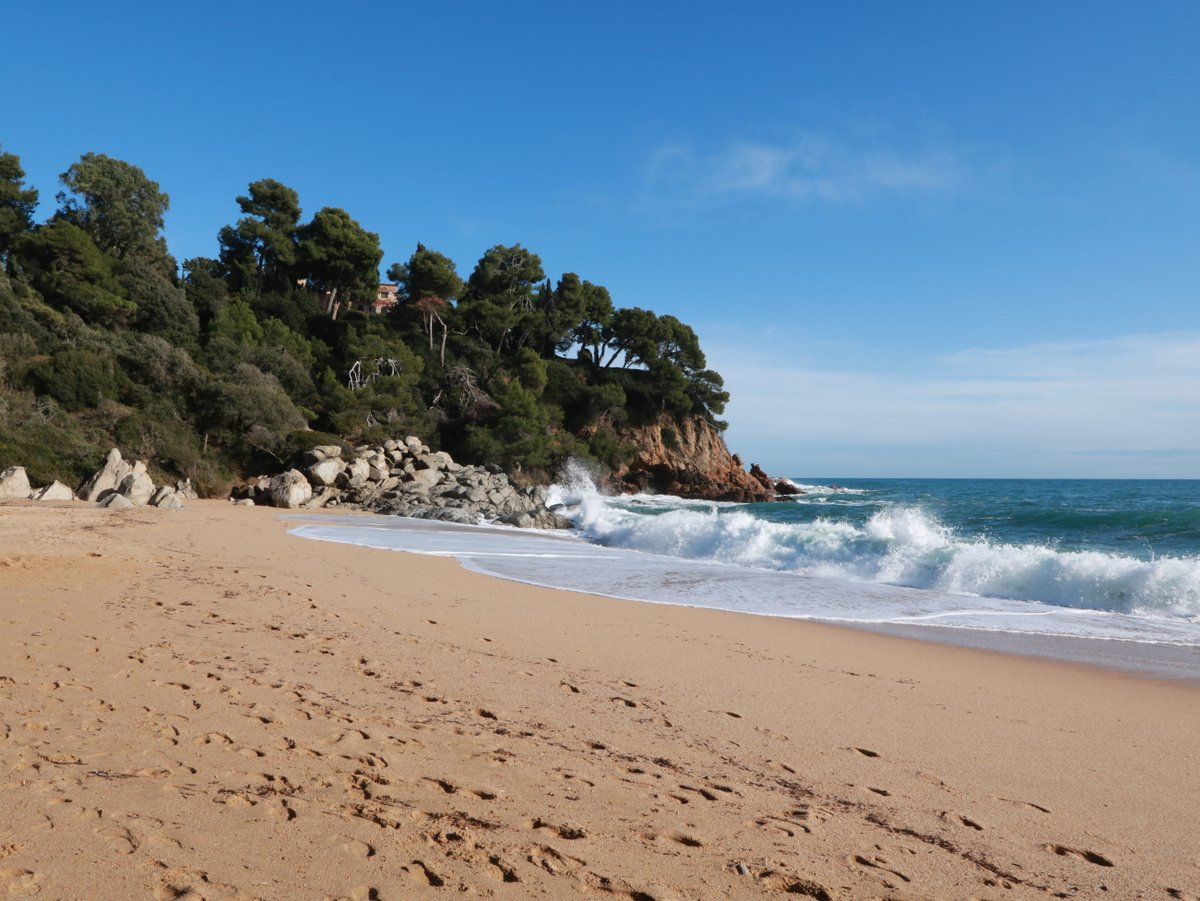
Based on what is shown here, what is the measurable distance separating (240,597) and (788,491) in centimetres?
4556

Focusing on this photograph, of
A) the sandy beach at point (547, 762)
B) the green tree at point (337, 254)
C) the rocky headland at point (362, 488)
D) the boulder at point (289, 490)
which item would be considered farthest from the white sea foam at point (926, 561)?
the green tree at point (337, 254)

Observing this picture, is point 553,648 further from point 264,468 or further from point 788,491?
point 788,491

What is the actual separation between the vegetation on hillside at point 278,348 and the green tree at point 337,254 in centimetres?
13

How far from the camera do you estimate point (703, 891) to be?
2.33m

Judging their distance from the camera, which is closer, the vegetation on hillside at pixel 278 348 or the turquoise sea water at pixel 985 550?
the turquoise sea water at pixel 985 550

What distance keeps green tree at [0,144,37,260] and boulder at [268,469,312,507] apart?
19.8 meters

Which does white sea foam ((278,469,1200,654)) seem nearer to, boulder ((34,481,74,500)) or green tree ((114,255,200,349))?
boulder ((34,481,74,500))

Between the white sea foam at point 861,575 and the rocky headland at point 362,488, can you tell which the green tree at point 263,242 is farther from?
the white sea foam at point 861,575

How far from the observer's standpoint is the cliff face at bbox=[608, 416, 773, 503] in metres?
42.5

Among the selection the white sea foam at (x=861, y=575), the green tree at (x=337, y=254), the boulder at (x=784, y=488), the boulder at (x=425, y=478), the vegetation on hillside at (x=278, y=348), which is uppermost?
the green tree at (x=337, y=254)

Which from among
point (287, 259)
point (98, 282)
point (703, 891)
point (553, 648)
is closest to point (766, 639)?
point (553, 648)

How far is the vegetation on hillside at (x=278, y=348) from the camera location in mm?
23734

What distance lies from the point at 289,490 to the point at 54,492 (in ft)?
21.0

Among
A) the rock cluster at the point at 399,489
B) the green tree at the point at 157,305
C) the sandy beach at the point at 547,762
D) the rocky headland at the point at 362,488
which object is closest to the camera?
the sandy beach at the point at 547,762
